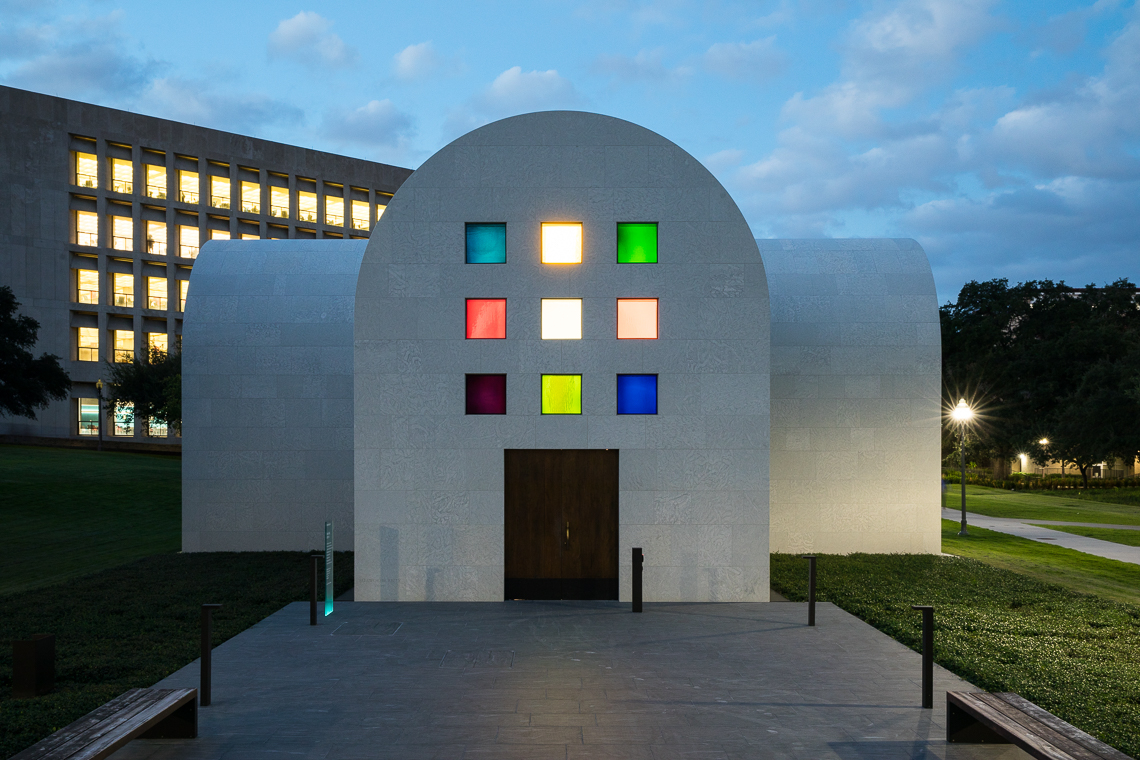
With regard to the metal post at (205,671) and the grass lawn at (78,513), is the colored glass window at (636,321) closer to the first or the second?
the metal post at (205,671)

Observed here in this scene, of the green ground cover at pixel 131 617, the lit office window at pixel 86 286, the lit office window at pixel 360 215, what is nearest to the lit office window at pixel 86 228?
the lit office window at pixel 86 286

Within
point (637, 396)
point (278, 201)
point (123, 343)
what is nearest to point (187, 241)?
point (278, 201)

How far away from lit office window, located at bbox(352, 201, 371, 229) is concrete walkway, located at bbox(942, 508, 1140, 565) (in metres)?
59.6

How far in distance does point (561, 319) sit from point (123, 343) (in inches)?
2384

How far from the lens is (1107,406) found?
4647 centimetres

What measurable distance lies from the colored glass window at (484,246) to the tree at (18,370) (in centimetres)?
2646

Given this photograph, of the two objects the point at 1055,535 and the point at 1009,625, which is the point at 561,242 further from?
the point at 1055,535

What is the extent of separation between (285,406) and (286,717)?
13302 mm

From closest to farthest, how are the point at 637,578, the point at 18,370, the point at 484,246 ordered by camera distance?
the point at 637,578 → the point at 484,246 → the point at 18,370

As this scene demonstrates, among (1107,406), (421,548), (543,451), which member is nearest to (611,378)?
(543,451)

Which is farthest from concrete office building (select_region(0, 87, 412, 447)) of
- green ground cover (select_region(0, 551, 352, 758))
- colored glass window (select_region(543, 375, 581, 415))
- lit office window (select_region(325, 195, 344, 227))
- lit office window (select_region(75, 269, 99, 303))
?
colored glass window (select_region(543, 375, 581, 415))

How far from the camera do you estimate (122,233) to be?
62531 mm

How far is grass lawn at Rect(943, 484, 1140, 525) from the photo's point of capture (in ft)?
106

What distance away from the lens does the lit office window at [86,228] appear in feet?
199
